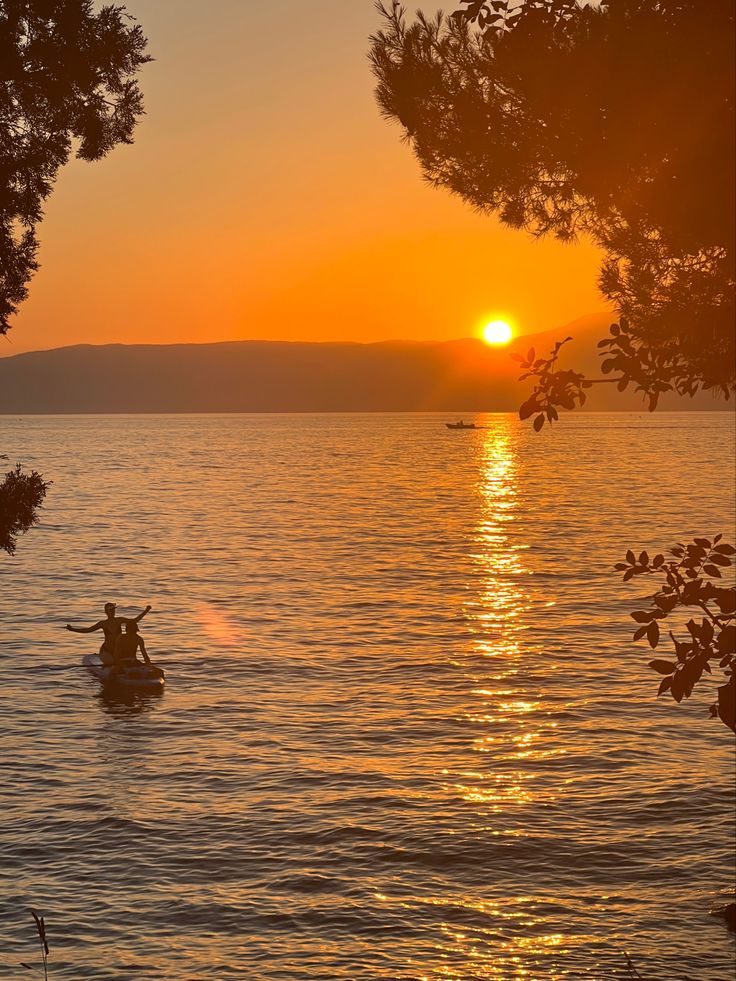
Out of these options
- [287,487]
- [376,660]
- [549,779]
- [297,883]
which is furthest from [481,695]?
[287,487]

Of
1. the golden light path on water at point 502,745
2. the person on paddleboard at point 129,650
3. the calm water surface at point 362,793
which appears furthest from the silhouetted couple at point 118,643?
the golden light path on water at point 502,745

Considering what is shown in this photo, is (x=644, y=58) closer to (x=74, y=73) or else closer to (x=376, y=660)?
(x=74, y=73)

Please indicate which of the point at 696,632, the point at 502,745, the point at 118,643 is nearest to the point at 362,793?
the point at 502,745

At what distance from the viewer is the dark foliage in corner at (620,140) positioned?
9.70m

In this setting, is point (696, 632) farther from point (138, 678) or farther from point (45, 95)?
point (138, 678)

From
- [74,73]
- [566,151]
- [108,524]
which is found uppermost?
[74,73]

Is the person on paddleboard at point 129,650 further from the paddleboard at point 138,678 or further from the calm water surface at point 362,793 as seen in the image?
the calm water surface at point 362,793

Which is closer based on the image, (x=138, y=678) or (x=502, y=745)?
(x=502, y=745)

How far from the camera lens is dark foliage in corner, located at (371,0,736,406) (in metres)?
9.70

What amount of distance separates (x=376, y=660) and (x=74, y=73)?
24717 mm

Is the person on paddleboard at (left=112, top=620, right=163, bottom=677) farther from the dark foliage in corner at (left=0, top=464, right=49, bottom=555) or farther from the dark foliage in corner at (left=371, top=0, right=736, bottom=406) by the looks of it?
the dark foliage in corner at (left=371, top=0, right=736, bottom=406)

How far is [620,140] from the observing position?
10383mm

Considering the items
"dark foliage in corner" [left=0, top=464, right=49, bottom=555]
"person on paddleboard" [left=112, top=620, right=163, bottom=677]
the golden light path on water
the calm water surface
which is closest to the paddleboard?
"person on paddleboard" [left=112, top=620, right=163, bottom=677]

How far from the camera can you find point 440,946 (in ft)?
51.8
